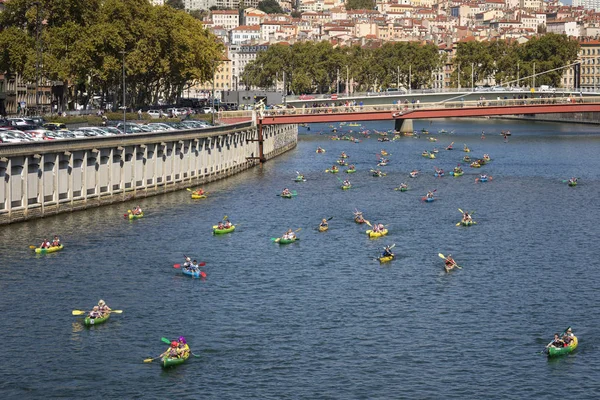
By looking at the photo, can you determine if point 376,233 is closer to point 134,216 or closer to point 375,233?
point 375,233

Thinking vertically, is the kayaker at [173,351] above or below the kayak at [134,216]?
below

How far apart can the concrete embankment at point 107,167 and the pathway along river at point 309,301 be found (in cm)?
208

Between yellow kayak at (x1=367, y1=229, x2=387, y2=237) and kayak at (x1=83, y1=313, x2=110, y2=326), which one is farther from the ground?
yellow kayak at (x1=367, y1=229, x2=387, y2=237)

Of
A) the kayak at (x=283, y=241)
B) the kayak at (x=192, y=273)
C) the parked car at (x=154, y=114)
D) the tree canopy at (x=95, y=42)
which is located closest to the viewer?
the kayak at (x=192, y=273)

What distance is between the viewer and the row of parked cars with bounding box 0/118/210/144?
9075 cm

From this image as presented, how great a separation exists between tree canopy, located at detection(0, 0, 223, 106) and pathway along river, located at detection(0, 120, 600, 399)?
159ft

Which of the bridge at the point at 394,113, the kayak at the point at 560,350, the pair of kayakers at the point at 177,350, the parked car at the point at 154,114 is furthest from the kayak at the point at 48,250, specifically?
A: the parked car at the point at 154,114

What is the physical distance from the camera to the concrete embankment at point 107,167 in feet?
270

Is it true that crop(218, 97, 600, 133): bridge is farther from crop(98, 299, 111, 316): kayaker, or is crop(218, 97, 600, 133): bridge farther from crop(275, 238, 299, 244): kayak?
crop(98, 299, 111, 316): kayaker

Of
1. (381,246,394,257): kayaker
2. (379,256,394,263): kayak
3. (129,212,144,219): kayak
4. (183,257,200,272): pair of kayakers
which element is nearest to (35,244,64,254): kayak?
(183,257,200,272): pair of kayakers

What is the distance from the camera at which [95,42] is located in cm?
14425

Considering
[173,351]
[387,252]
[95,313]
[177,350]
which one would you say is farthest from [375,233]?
[173,351]

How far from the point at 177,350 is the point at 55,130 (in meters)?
56.1

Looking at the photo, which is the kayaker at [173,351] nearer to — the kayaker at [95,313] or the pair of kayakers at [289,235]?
the kayaker at [95,313]
